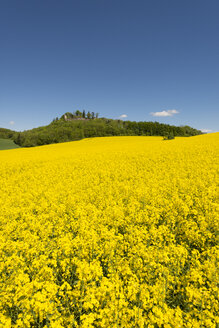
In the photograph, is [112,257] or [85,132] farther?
[85,132]

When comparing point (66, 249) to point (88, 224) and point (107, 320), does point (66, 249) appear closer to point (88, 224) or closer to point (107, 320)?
point (88, 224)

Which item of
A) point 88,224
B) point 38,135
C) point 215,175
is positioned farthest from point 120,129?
point 88,224

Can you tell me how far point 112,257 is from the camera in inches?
195

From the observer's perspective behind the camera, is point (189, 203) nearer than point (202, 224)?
No

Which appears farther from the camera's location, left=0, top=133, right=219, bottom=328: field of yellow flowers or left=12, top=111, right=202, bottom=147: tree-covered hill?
left=12, top=111, right=202, bottom=147: tree-covered hill

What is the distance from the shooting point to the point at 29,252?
206 inches

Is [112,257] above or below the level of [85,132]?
below

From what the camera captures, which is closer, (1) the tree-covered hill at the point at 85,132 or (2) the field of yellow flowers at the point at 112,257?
(2) the field of yellow flowers at the point at 112,257

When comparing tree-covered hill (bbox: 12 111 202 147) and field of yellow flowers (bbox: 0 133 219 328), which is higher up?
tree-covered hill (bbox: 12 111 202 147)

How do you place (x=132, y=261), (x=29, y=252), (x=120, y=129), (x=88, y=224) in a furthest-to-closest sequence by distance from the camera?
(x=120, y=129) < (x=88, y=224) < (x=29, y=252) < (x=132, y=261)

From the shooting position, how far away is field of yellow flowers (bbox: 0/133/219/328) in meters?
3.43

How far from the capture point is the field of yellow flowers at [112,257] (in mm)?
3426

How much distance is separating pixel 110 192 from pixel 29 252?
573cm

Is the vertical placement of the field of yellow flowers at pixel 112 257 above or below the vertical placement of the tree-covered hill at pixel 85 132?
below
